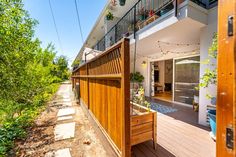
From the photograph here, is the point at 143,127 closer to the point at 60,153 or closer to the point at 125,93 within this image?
the point at 125,93

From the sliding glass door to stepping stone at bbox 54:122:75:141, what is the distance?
5125 millimetres

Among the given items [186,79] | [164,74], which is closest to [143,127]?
[186,79]

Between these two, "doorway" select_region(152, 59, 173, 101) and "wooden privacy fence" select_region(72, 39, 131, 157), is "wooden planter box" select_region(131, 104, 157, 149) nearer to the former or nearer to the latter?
"wooden privacy fence" select_region(72, 39, 131, 157)

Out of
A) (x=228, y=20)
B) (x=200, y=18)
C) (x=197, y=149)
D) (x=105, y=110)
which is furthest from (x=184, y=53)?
(x=228, y=20)

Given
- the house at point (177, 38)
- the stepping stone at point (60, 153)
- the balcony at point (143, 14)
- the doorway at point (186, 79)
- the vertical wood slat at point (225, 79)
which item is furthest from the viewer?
the doorway at point (186, 79)

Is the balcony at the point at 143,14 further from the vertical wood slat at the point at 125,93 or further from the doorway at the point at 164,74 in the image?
the doorway at the point at 164,74

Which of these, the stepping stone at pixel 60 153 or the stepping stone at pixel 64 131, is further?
the stepping stone at pixel 64 131

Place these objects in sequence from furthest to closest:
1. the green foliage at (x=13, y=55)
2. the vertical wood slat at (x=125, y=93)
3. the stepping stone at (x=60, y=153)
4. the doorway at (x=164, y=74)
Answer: the doorway at (x=164, y=74), the green foliage at (x=13, y=55), the stepping stone at (x=60, y=153), the vertical wood slat at (x=125, y=93)

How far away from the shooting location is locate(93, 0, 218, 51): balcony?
12.6ft

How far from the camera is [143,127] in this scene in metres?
2.65

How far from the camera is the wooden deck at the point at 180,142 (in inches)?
103

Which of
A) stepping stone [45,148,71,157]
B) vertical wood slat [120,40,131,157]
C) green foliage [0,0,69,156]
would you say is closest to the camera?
vertical wood slat [120,40,131,157]

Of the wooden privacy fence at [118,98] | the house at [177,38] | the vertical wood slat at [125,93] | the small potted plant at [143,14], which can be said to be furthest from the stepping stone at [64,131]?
the small potted plant at [143,14]

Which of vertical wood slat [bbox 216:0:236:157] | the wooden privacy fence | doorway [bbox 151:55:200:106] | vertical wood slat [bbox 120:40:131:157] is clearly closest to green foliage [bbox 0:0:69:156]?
the wooden privacy fence
